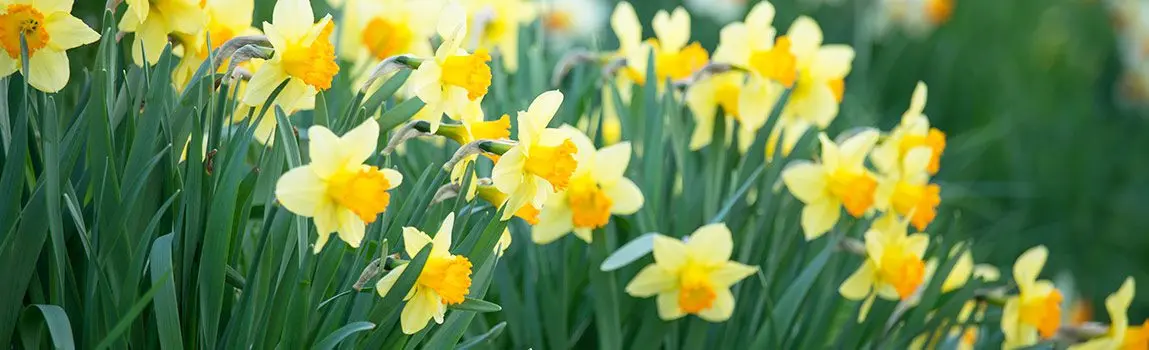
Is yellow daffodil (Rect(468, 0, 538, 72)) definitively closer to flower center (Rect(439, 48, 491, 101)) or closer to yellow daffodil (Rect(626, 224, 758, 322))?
yellow daffodil (Rect(626, 224, 758, 322))

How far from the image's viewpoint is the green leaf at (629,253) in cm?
141

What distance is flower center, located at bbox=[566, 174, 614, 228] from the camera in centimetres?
148

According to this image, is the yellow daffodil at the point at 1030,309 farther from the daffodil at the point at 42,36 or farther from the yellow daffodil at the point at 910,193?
the daffodil at the point at 42,36

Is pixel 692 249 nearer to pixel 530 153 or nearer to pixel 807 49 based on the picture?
pixel 530 153

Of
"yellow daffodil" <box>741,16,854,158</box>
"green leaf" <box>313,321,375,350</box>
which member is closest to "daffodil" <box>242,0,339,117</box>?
"green leaf" <box>313,321,375,350</box>

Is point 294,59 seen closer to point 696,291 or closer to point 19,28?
point 19,28

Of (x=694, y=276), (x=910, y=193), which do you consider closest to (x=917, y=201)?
(x=910, y=193)

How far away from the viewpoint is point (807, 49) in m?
1.90

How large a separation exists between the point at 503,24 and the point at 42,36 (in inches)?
47.0

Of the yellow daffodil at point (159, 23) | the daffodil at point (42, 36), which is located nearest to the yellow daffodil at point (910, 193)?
the yellow daffodil at point (159, 23)

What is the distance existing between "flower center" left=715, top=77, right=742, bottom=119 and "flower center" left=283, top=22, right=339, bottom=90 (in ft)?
2.66

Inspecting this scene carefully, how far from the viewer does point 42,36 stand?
110 centimetres

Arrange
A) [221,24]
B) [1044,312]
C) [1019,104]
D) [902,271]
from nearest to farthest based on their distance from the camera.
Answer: [221,24] → [902,271] → [1044,312] → [1019,104]

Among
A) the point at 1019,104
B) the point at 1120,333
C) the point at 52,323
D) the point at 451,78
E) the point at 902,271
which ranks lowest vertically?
the point at 1019,104
